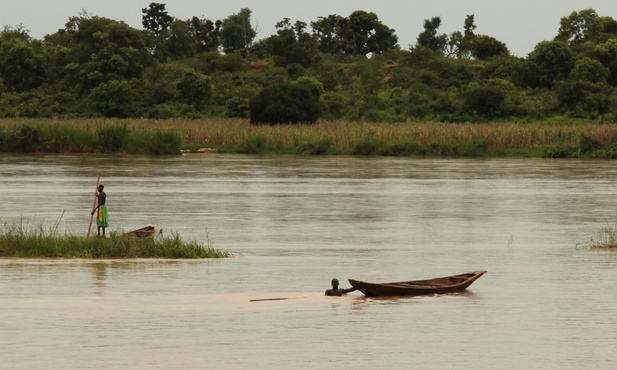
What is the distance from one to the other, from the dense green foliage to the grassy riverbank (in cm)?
739

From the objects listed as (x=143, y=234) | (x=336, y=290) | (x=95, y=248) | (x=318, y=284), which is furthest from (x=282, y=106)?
(x=336, y=290)

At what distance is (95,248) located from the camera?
20250 millimetres

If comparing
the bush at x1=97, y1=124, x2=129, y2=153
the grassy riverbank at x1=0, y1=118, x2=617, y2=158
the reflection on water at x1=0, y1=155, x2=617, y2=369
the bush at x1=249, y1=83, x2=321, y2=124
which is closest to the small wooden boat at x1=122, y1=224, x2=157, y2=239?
the reflection on water at x1=0, y1=155, x2=617, y2=369

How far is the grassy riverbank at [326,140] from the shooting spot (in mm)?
58750

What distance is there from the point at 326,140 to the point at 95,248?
41215 millimetres

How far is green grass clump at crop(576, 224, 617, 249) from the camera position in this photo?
22.7 metres

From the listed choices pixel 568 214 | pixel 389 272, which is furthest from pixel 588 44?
pixel 389 272

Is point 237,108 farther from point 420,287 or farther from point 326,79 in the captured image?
point 420,287

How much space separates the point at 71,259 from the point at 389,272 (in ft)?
18.0

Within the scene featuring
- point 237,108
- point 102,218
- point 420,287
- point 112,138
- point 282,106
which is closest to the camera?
point 420,287

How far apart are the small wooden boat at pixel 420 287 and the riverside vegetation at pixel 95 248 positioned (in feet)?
16.6

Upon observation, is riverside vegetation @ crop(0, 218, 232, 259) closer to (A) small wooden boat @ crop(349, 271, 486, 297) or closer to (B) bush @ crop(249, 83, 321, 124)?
(A) small wooden boat @ crop(349, 271, 486, 297)

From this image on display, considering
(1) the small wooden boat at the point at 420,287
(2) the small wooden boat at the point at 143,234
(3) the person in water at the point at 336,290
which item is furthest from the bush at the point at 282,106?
(3) the person in water at the point at 336,290

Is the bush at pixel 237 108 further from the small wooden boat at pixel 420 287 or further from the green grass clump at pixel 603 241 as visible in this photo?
the small wooden boat at pixel 420 287
